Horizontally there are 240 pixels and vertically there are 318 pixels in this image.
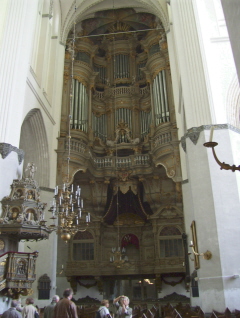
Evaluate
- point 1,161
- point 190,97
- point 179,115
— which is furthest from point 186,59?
point 1,161

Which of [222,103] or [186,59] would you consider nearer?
[222,103]

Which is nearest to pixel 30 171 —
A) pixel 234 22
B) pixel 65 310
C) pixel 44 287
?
pixel 44 287

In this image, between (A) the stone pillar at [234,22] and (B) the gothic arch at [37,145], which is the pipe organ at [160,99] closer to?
(B) the gothic arch at [37,145]

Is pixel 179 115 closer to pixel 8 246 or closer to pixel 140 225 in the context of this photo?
pixel 140 225

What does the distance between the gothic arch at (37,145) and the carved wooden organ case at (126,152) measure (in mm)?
774

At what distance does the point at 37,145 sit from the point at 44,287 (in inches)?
226

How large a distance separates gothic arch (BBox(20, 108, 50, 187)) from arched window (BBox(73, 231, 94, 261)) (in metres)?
3.99

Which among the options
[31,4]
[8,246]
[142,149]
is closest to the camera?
[8,246]

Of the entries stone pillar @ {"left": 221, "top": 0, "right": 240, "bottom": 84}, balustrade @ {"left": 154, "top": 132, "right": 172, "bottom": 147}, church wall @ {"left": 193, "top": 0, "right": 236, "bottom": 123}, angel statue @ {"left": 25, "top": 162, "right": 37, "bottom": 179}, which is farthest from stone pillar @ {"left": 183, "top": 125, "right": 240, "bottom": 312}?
stone pillar @ {"left": 221, "top": 0, "right": 240, "bottom": 84}

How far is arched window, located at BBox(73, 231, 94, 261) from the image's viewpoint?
54.5 feet

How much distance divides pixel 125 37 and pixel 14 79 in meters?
11.5

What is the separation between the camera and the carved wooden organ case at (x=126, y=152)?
15.6 metres

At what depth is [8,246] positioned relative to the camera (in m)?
9.85

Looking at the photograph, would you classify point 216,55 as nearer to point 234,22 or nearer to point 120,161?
point 120,161
